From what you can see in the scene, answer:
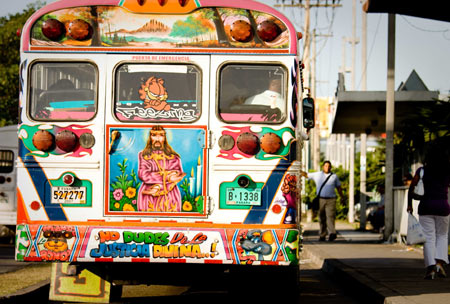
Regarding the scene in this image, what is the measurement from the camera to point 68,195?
8273mm

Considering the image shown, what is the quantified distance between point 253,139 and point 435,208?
431 cm

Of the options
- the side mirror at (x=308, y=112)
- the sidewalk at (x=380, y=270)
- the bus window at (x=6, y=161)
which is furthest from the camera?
the bus window at (x=6, y=161)

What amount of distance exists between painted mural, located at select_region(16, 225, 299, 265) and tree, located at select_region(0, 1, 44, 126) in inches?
1165

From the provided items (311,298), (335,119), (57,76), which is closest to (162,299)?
(311,298)

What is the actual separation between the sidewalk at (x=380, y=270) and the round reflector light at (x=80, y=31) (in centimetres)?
415

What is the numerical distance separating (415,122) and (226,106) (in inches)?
395

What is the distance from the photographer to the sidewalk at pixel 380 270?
969 centimetres

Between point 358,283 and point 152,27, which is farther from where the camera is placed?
point 358,283

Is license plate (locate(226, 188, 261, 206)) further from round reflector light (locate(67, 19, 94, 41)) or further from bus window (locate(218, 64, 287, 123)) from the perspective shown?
round reflector light (locate(67, 19, 94, 41))

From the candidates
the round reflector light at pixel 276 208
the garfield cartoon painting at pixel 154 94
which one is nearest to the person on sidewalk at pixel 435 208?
the round reflector light at pixel 276 208

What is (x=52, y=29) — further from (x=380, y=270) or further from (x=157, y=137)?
(x=380, y=270)

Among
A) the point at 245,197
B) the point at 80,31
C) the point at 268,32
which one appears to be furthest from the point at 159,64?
the point at 245,197

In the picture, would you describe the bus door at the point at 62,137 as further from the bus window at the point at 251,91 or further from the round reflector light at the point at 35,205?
the bus window at the point at 251,91

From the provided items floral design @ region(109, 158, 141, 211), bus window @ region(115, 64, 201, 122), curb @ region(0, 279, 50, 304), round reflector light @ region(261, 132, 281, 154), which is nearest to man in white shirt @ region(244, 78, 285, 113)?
round reflector light @ region(261, 132, 281, 154)
